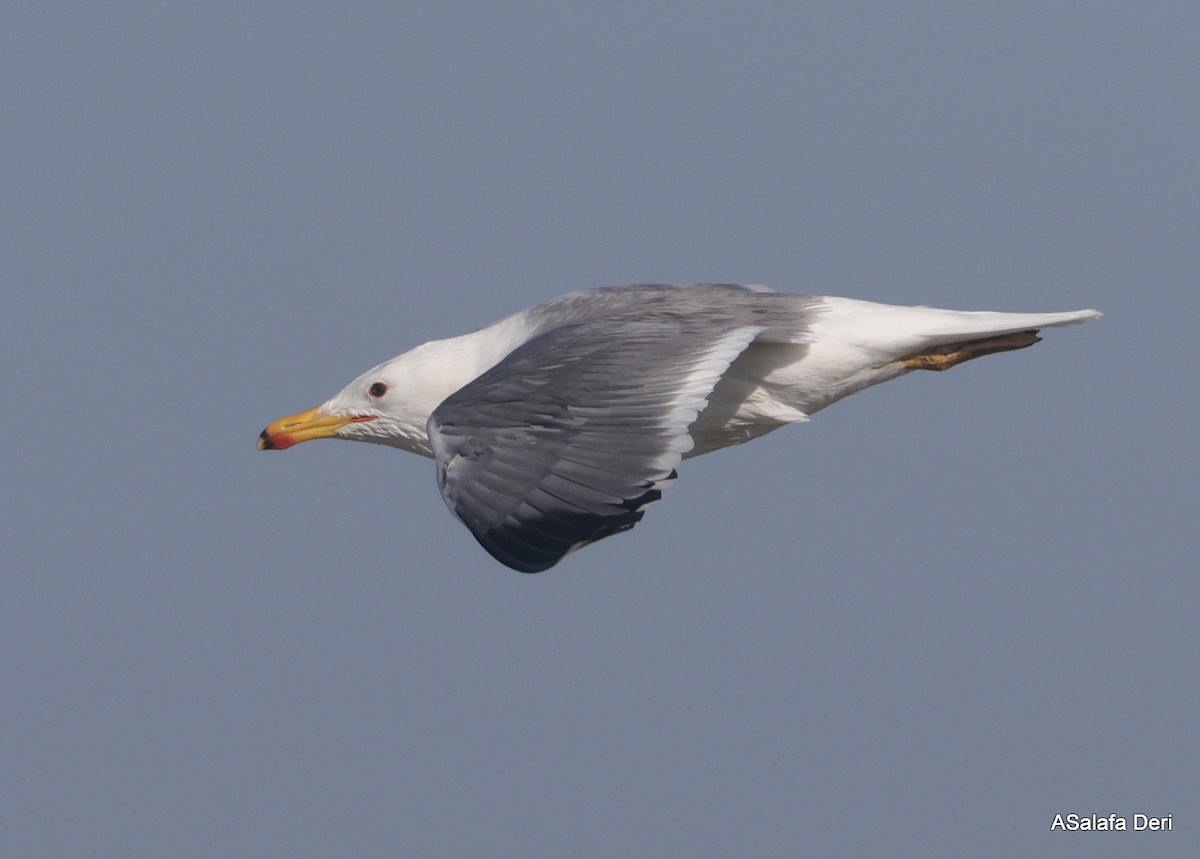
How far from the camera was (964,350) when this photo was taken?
11445 mm

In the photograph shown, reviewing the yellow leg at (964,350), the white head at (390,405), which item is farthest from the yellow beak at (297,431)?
the yellow leg at (964,350)

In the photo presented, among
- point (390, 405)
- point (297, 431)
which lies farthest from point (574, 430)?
point (297, 431)

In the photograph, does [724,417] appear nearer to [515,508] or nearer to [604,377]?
[604,377]

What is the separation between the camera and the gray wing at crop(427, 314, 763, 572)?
8.96 meters

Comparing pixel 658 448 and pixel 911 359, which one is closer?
pixel 658 448

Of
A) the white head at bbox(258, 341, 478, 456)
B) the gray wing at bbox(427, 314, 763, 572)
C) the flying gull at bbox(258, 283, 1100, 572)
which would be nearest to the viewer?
the gray wing at bbox(427, 314, 763, 572)

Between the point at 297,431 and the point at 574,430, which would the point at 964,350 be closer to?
the point at 574,430

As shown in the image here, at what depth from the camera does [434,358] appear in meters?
12.0

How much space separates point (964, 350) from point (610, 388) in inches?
102

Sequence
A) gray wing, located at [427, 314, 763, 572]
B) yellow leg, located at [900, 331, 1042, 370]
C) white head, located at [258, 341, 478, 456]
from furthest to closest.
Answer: white head, located at [258, 341, 478, 456] < yellow leg, located at [900, 331, 1042, 370] < gray wing, located at [427, 314, 763, 572]

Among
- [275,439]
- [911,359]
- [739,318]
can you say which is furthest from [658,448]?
[275,439]

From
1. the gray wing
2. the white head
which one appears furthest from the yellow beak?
the gray wing

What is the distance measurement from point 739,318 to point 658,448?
1.80 metres

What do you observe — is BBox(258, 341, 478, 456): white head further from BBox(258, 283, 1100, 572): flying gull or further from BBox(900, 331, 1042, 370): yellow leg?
BBox(900, 331, 1042, 370): yellow leg
